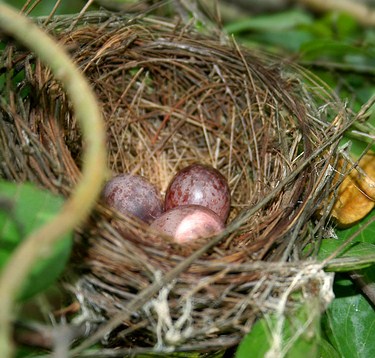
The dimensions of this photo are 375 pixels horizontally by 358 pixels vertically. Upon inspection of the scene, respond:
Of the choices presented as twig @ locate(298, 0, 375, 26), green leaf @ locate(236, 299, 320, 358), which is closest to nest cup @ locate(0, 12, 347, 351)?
green leaf @ locate(236, 299, 320, 358)

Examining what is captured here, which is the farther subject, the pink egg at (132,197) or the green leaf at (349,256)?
the pink egg at (132,197)

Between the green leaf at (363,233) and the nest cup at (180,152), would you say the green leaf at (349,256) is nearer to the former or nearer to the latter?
the nest cup at (180,152)

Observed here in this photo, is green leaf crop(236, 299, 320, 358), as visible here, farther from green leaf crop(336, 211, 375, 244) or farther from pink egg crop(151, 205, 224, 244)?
green leaf crop(336, 211, 375, 244)

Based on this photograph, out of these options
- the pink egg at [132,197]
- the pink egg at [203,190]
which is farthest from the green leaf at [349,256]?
the pink egg at [132,197]

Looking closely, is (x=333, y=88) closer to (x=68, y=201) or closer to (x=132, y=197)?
(x=132, y=197)

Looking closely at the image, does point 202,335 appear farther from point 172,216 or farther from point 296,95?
point 296,95

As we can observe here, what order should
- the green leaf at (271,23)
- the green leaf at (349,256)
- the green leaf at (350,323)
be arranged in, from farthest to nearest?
1. the green leaf at (271,23)
2. the green leaf at (350,323)
3. the green leaf at (349,256)

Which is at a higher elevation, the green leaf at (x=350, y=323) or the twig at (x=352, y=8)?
the twig at (x=352, y=8)
